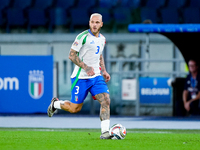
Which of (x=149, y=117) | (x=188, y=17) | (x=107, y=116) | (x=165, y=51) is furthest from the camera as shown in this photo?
(x=188, y=17)

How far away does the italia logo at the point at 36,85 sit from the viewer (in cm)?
1229

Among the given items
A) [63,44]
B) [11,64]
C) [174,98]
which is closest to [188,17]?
[63,44]

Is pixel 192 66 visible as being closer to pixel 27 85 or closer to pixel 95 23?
pixel 27 85

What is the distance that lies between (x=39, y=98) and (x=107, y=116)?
248 inches

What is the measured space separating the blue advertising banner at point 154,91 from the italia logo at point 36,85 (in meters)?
2.51

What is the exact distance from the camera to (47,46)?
18969 mm

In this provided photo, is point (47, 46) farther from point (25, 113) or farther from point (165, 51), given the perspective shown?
point (25, 113)

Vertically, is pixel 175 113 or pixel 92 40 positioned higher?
pixel 92 40

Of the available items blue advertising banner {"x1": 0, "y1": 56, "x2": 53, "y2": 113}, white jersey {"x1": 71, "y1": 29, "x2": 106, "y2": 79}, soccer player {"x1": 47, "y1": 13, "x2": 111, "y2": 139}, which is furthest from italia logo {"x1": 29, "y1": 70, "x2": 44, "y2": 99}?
white jersey {"x1": 71, "y1": 29, "x2": 106, "y2": 79}

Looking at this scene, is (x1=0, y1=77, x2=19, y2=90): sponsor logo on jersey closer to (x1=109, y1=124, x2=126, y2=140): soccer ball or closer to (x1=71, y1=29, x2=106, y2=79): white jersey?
(x1=71, y1=29, x2=106, y2=79): white jersey

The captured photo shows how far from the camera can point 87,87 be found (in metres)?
6.36

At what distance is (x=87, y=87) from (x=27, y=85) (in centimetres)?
622

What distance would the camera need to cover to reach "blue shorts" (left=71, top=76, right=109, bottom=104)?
20.7 ft

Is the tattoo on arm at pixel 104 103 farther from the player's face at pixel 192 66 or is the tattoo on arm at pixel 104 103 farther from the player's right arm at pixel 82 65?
the player's face at pixel 192 66
